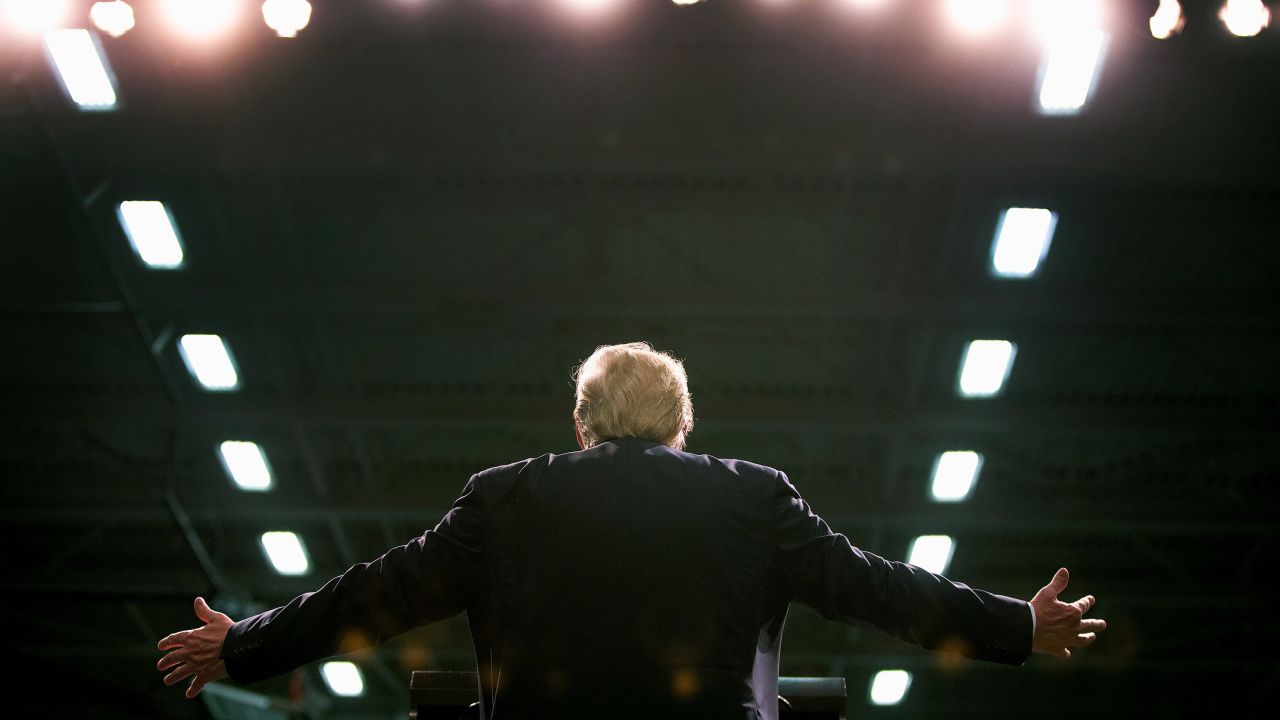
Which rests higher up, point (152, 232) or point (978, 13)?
point (152, 232)

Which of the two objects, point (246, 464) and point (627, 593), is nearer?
point (627, 593)

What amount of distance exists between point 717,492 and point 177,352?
231 inches

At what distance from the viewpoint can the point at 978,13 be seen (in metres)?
4.34

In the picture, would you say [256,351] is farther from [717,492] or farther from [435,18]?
[717,492]

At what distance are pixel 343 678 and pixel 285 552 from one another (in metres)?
2.66

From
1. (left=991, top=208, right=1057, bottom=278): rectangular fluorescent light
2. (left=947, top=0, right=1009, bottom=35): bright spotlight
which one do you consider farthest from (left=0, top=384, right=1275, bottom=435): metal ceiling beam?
(left=947, top=0, right=1009, bottom=35): bright spotlight

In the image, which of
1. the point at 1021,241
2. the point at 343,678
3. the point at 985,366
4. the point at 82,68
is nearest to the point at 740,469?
the point at 1021,241

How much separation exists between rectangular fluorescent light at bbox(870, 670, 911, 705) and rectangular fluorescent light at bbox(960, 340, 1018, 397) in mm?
4408

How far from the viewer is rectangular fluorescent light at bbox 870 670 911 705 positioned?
32.5 feet

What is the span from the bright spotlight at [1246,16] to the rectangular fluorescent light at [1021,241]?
1.36 meters

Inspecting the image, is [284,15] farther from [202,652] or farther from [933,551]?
[933,551]

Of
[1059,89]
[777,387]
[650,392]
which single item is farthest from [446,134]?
[650,392]

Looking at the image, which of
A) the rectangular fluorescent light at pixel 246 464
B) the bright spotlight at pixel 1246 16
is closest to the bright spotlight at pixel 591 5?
the bright spotlight at pixel 1246 16

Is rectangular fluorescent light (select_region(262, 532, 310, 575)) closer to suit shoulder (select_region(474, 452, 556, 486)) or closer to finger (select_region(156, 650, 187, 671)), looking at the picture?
finger (select_region(156, 650, 187, 671))
